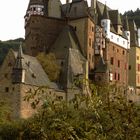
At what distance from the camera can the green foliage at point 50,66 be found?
85.1 metres

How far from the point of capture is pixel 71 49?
300 ft

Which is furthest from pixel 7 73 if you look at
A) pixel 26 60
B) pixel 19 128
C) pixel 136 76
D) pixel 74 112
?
pixel 74 112

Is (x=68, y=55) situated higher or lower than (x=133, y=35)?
lower

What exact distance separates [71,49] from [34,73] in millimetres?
12657

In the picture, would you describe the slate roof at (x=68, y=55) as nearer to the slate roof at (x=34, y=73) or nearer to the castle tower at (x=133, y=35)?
the slate roof at (x=34, y=73)

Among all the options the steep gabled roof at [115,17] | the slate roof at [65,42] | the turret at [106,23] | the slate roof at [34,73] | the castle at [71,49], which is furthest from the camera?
Result: the steep gabled roof at [115,17]

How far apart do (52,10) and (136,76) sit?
2647 cm

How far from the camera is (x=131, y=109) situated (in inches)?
727

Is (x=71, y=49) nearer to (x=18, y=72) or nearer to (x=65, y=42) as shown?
(x=65, y=42)

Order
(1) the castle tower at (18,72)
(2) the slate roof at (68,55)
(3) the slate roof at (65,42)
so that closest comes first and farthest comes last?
(1) the castle tower at (18,72)
(2) the slate roof at (68,55)
(3) the slate roof at (65,42)

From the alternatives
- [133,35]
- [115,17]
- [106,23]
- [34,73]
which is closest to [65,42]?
[106,23]

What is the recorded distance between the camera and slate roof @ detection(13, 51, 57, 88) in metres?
78.5

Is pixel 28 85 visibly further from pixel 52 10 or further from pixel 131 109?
pixel 131 109

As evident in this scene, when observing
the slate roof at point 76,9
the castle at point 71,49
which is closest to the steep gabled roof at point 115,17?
the castle at point 71,49
